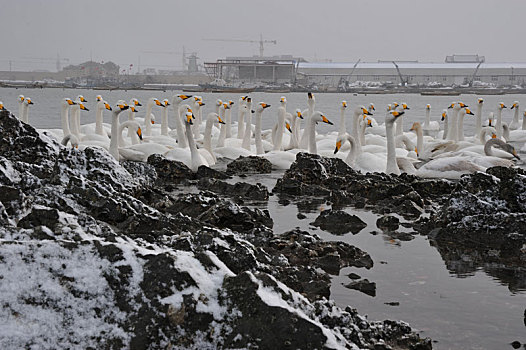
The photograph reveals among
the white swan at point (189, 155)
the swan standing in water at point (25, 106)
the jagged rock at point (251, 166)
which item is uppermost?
the swan standing in water at point (25, 106)

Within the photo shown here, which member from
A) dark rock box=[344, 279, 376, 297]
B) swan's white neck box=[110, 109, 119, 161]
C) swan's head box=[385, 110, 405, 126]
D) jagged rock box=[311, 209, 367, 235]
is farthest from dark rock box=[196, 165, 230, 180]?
dark rock box=[344, 279, 376, 297]

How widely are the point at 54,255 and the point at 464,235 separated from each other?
552cm

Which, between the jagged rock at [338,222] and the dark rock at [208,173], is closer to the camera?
the jagged rock at [338,222]

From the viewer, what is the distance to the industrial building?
157 metres

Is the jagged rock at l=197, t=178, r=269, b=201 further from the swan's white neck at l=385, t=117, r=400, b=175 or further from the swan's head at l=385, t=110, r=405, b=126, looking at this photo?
the swan's head at l=385, t=110, r=405, b=126

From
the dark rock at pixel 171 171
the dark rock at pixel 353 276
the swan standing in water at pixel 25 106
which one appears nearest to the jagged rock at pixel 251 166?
the dark rock at pixel 171 171

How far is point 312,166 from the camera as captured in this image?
1241 cm

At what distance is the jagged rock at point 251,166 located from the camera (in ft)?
47.6

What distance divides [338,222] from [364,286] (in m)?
2.75

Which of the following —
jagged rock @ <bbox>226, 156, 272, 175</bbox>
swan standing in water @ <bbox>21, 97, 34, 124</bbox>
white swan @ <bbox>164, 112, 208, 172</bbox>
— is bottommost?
jagged rock @ <bbox>226, 156, 272, 175</bbox>

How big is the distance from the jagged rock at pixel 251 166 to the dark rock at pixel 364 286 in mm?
8520

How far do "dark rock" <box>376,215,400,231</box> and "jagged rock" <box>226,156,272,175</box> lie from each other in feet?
19.8

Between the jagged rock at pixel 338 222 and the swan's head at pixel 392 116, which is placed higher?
the swan's head at pixel 392 116

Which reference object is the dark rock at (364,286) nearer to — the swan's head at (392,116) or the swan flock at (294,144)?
the swan flock at (294,144)
